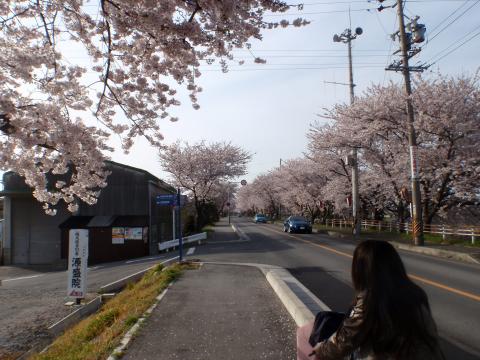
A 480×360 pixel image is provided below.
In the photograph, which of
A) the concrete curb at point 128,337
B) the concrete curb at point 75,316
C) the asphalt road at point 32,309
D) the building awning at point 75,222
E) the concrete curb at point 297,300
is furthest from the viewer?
the building awning at point 75,222

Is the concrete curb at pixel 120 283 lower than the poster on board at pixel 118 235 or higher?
lower

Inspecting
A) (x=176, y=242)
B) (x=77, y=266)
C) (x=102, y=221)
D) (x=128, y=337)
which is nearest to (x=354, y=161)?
(x=176, y=242)

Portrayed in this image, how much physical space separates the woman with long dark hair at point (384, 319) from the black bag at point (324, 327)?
0.10 metres

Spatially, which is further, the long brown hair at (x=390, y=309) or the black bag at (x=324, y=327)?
the black bag at (x=324, y=327)

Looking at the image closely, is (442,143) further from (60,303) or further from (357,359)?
(357,359)

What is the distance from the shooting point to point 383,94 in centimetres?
2525

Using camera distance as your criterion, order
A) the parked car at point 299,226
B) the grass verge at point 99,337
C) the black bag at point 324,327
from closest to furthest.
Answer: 1. the black bag at point 324,327
2. the grass verge at point 99,337
3. the parked car at point 299,226

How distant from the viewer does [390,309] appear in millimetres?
2404

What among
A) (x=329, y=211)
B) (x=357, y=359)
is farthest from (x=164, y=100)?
(x=329, y=211)

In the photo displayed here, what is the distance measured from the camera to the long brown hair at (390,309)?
2344 mm

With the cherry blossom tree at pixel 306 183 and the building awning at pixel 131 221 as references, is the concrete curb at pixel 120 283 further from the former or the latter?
the cherry blossom tree at pixel 306 183

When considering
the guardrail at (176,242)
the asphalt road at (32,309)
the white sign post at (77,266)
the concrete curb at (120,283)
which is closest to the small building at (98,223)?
the guardrail at (176,242)

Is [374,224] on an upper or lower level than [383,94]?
lower

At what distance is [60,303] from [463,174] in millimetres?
19278
